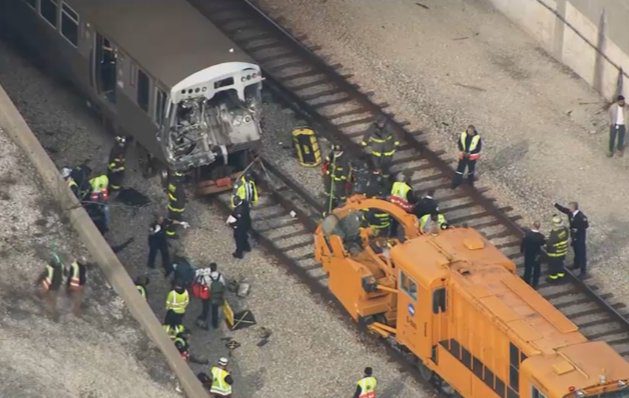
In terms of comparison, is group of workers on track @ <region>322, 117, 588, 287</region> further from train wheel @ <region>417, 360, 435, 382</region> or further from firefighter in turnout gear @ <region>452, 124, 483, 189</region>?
train wheel @ <region>417, 360, 435, 382</region>

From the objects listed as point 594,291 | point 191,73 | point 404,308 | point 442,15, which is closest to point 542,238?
point 594,291

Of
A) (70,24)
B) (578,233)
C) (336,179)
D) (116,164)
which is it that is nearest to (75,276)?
(116,164)

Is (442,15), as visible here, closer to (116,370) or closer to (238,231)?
(238,231)

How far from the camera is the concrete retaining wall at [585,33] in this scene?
3938 centimetres

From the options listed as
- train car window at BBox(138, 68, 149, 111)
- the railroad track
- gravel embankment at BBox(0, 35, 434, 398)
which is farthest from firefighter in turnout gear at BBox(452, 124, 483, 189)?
train car window at BBox(138, 68, 149, 111)

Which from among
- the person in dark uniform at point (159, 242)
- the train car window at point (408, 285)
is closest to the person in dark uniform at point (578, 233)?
the train car window at point (408, 285)

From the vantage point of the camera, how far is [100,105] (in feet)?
123

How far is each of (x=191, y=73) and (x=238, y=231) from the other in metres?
2.89

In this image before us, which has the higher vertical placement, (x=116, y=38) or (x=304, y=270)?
(x=116, y=38)

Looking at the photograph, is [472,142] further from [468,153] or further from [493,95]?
[493,95]

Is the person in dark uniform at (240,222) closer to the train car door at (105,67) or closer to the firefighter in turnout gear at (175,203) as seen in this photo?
the firefighter in turnout gear at (175,203)

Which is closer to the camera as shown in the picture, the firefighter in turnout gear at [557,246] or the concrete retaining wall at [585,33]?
the firefighter in turnout gear at [557,246]

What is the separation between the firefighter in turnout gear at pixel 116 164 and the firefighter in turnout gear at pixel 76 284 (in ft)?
12.2

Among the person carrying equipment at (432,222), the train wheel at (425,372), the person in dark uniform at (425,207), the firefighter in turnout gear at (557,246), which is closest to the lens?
the train wheel at (425,372)
